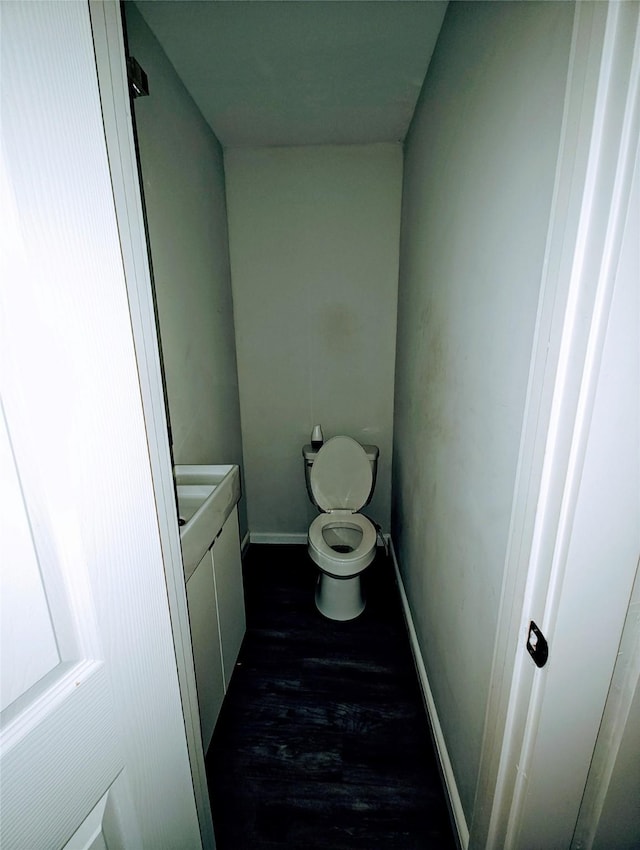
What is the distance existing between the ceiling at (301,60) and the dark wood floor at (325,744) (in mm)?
2531

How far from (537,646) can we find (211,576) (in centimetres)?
105

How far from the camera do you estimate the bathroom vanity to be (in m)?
1.16

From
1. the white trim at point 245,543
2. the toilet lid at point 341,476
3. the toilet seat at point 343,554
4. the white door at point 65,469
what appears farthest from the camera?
the white trim at point 245,543

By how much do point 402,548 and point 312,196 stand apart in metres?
2.12

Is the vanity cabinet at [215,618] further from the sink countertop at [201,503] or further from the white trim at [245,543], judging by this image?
the white trim at [245,543]

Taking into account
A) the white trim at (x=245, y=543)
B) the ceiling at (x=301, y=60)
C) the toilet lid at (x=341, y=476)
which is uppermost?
the ceiling at (x=301, y=60)

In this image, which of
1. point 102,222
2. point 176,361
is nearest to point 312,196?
point 176,361

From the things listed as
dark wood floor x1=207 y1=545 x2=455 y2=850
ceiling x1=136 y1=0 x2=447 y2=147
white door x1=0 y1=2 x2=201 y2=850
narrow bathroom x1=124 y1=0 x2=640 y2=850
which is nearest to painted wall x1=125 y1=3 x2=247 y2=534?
narrow bathroom x1=124 y1=0 x2=640 y2=850

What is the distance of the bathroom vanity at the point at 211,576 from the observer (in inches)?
45.6

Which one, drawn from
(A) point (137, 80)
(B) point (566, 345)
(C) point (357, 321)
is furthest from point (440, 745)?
(A) point (137, 80)

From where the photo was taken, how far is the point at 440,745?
1254 mm

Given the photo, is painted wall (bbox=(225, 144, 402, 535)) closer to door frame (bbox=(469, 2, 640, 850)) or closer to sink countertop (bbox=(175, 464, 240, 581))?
sink countertop (bbox=(175, 464, 240, 581))

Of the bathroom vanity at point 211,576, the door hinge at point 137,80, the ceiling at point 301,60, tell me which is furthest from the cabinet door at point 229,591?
the ceiling at point 301,60

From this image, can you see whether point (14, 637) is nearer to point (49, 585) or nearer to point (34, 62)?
point (49, 585)
